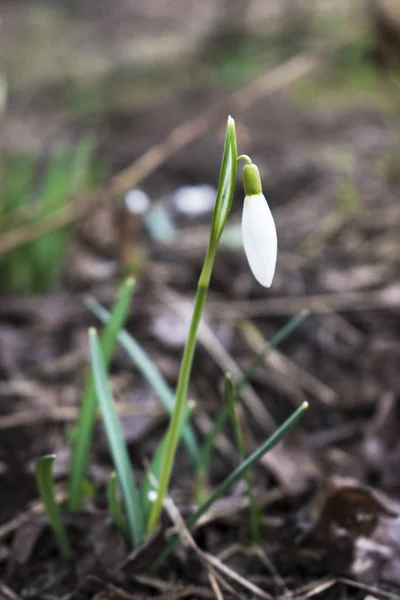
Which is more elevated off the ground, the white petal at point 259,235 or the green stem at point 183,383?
the white petal at point 259,235

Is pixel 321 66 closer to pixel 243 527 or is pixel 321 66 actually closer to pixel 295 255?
pixel 295 255

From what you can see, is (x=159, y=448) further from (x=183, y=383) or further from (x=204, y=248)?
(x=204, y=248)

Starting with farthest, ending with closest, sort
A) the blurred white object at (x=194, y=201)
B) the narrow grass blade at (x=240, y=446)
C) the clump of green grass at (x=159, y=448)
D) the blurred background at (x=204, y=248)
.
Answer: the blurred white object at (x=194, y=201) → the blurred background at (x=204, y=248) → the narrow grass blade at (x=240, y=446) → the clump of green grass at (x=159, y=448)

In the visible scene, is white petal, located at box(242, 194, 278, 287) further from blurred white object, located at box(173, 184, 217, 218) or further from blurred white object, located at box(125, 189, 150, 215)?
blurred white object, located at box(173, 184, 217, 218)

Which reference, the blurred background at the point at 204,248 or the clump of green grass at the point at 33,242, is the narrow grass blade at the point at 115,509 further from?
the clump of green grass at the point at 33,242

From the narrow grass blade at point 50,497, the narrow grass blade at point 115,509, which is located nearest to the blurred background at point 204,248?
the narrow grass blade at point 50,497
